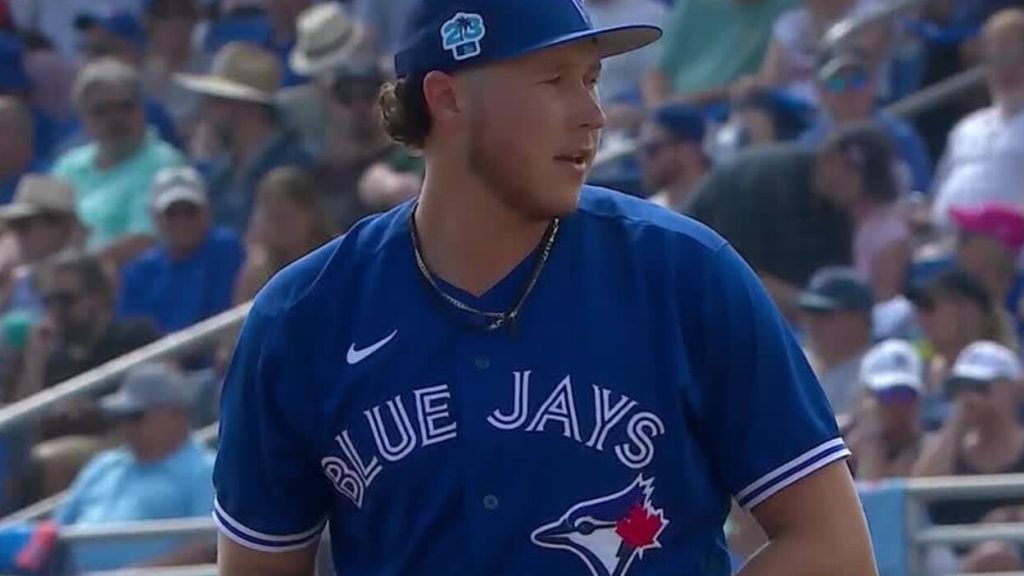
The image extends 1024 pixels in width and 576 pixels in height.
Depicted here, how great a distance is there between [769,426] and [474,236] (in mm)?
390

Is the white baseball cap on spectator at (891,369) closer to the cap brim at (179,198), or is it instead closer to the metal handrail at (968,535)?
the metal handrail at (968,535)

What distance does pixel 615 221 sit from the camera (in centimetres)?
266

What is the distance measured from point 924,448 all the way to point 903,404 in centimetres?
13

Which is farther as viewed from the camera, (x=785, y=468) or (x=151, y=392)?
(x=151, y=392)

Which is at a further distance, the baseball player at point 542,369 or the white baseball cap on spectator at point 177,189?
the white baseball cap on spectator at point 177,189

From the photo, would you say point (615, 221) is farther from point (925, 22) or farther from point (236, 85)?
point (236, 85)

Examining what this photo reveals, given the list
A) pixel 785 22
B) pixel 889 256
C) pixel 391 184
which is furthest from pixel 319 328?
pixel 785 22

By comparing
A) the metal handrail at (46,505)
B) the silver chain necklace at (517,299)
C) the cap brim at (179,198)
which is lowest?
the metal handrail at (46,505)

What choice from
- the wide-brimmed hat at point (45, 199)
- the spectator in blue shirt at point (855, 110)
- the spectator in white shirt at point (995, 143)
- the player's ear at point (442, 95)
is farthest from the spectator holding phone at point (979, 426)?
the wide-brimmed hat at point (45, 199)

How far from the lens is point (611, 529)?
2574mm

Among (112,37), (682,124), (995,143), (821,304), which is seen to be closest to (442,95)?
(821,304)

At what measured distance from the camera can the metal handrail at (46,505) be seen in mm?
7730

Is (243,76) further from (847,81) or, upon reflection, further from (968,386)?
(968,386)

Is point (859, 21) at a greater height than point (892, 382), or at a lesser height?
greater
